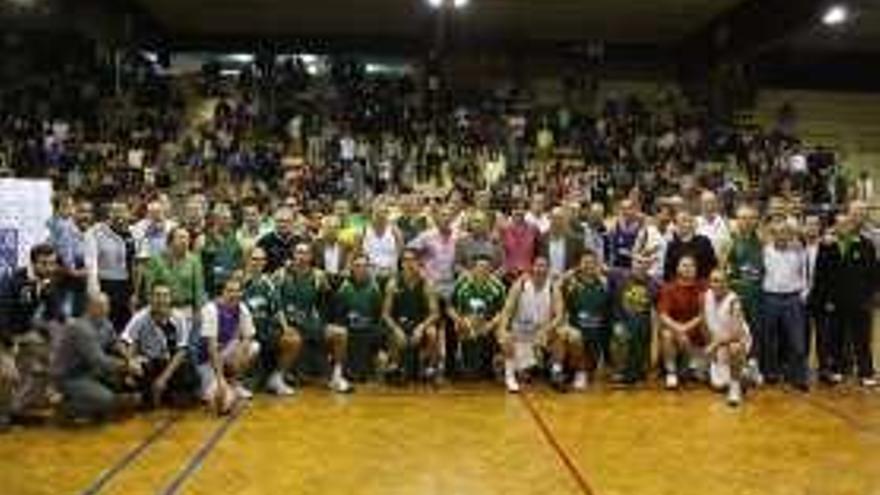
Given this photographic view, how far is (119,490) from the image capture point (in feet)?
25.1

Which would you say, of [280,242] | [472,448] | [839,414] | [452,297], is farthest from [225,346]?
[839,414]

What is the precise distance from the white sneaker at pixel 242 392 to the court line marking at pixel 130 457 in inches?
36.4

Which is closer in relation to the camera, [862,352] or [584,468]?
[584,468]

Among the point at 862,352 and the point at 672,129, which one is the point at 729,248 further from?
the point at 672,129

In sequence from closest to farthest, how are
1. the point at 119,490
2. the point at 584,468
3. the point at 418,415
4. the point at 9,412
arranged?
the point at 119,490 → the point at 584,468 → the point at 9,412 → the point at 418,415

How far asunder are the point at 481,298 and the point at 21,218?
436 cm

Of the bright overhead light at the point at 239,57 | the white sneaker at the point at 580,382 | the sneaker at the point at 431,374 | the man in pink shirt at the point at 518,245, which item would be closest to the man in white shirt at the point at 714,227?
the man in pink shirt at the point at 518,245

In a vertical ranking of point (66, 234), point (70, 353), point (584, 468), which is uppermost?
point (66, 234)

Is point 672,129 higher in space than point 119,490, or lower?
higher

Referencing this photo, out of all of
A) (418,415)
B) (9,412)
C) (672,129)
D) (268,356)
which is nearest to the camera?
(9,412)

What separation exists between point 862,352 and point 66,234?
762cm

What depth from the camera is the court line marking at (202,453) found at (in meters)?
7.79

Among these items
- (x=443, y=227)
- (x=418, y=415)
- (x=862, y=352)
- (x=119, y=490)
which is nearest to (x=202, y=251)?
(x=443, y=227)

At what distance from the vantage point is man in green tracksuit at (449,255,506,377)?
12.2 metres
